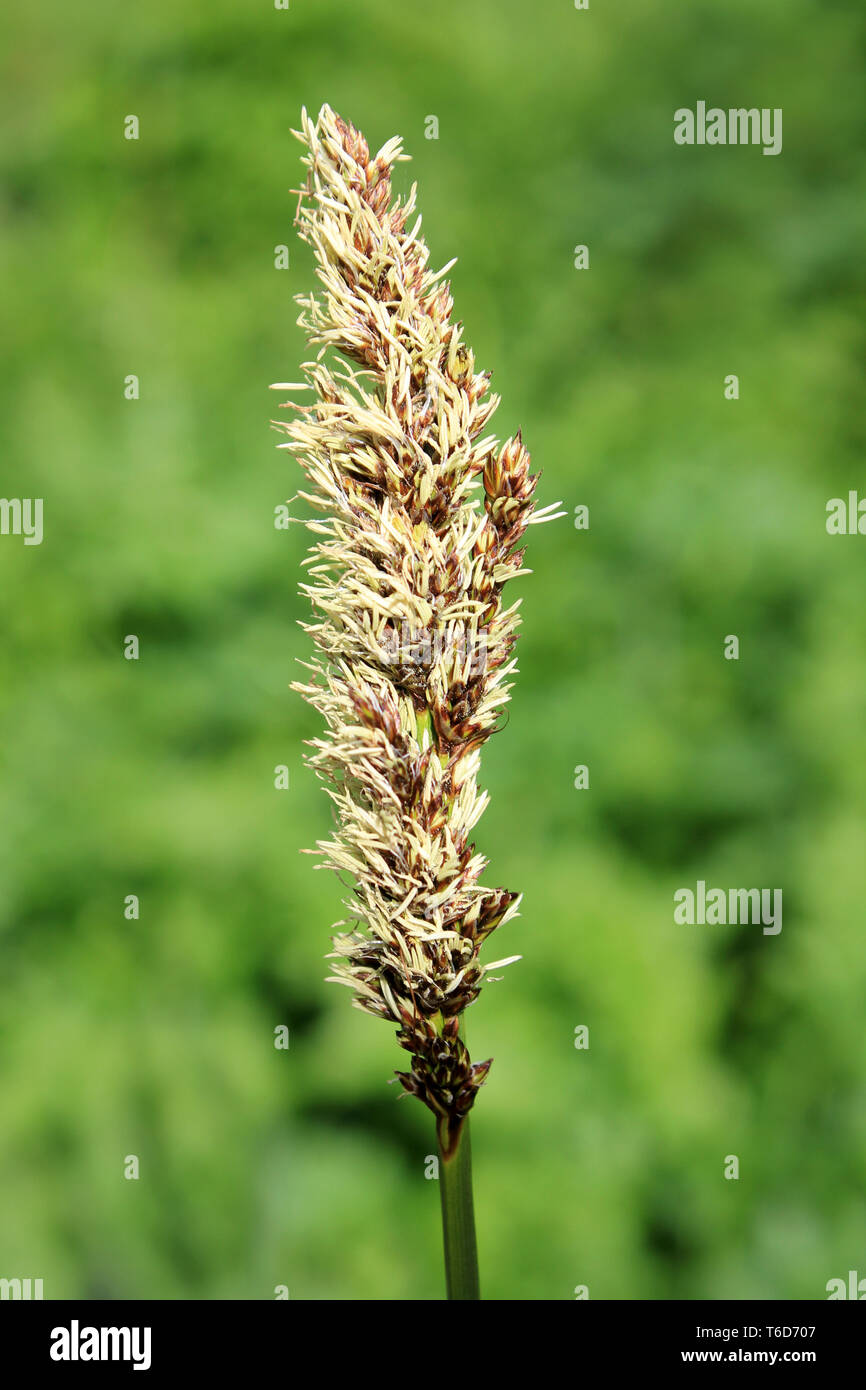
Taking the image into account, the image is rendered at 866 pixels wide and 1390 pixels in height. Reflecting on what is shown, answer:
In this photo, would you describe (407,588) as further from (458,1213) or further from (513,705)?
(513,705)

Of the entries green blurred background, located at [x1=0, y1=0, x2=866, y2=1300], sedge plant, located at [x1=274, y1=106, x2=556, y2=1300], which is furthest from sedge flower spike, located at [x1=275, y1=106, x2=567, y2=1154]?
green blurred background, located at [x1=0, y1=0, x2=866, y2=1300]

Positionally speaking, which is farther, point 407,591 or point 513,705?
point 513,705

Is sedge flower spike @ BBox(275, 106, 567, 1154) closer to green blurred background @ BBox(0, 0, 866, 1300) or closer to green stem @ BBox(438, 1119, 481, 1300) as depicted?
green stem @ BBox(438, 1119, 481, 1300)

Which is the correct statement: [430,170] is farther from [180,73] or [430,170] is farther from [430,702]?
[430,702]

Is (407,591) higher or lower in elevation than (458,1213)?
higher

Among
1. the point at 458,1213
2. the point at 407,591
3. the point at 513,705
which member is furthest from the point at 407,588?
the point at 513,705

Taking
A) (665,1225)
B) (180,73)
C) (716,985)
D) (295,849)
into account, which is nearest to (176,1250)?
(295,849)

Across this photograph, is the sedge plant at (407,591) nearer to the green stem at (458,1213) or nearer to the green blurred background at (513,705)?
the green stem at (458,1213)
